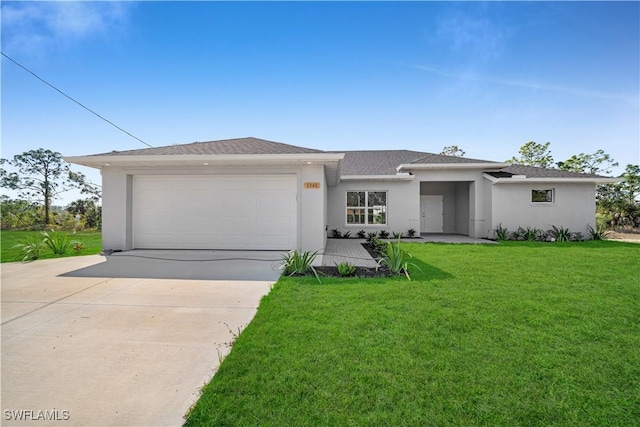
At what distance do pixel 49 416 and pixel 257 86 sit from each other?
14657mm

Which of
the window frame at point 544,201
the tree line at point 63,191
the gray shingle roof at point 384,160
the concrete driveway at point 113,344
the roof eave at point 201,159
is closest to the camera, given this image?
the concrete driveway at point 113,344

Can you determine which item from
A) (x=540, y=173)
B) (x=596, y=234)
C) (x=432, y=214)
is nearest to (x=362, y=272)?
(x=432, y=214)

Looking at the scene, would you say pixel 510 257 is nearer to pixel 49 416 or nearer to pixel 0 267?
pixel 49 416

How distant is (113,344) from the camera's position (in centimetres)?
290

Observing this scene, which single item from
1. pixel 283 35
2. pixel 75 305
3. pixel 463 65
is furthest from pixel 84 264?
pixel 463 65

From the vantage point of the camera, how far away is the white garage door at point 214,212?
28.5ft

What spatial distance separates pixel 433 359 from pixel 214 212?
7.95m

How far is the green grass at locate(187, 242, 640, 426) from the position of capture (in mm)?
1860

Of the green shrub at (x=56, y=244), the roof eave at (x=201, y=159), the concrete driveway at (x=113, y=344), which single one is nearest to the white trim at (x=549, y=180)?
the roof eave at (x=201, y=159)

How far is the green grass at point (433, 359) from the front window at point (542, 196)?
34.7ft

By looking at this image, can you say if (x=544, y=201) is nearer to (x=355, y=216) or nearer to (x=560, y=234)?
(x=560, y=234)

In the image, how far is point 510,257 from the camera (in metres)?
7.91

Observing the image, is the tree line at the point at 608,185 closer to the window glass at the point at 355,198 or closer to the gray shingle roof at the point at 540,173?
the gray shingle roof at the point at 540,173

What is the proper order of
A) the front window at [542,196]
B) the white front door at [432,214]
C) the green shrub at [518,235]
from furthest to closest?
the white front door at [432,214] → the front window at [542,196] → the green shrub at [518,235]
